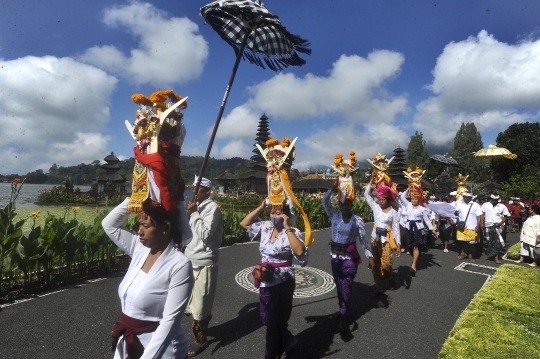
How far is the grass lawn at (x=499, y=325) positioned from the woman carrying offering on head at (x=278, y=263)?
83.2 inches

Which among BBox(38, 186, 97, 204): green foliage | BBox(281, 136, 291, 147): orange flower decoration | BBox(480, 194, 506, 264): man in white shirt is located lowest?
BBox(38, 186, 97, 204): green foliage

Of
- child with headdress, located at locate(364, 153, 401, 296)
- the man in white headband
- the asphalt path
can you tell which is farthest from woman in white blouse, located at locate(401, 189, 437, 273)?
the man in white headband

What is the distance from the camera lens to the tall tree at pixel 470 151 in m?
50.3

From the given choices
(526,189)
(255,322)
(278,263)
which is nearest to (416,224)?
(255,322)

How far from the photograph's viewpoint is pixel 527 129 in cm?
3844

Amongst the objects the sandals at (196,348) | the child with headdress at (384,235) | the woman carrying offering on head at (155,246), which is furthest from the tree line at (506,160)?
the woman carrying offering on head at (155,246)

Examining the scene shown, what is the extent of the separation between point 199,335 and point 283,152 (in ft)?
8.19

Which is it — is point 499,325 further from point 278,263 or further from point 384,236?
point 278,263

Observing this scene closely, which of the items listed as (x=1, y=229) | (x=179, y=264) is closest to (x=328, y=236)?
(x=1, y=229)

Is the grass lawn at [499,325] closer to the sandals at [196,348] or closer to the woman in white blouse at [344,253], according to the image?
the woman in white blouse at [344,253]

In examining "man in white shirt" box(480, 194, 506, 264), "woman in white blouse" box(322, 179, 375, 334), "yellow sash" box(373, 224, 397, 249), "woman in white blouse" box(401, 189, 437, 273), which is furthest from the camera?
"man in white shirt" box(480, 194, 506, 264)

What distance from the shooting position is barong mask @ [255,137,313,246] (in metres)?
3.58

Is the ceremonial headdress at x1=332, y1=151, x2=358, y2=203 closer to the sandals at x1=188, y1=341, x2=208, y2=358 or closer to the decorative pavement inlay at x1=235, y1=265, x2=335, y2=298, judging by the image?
the decorative pavement inlay at x1=235, y1=265, x2=335, y2=298

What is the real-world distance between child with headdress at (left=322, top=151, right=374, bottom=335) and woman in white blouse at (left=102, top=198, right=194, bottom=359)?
9.87 feet
